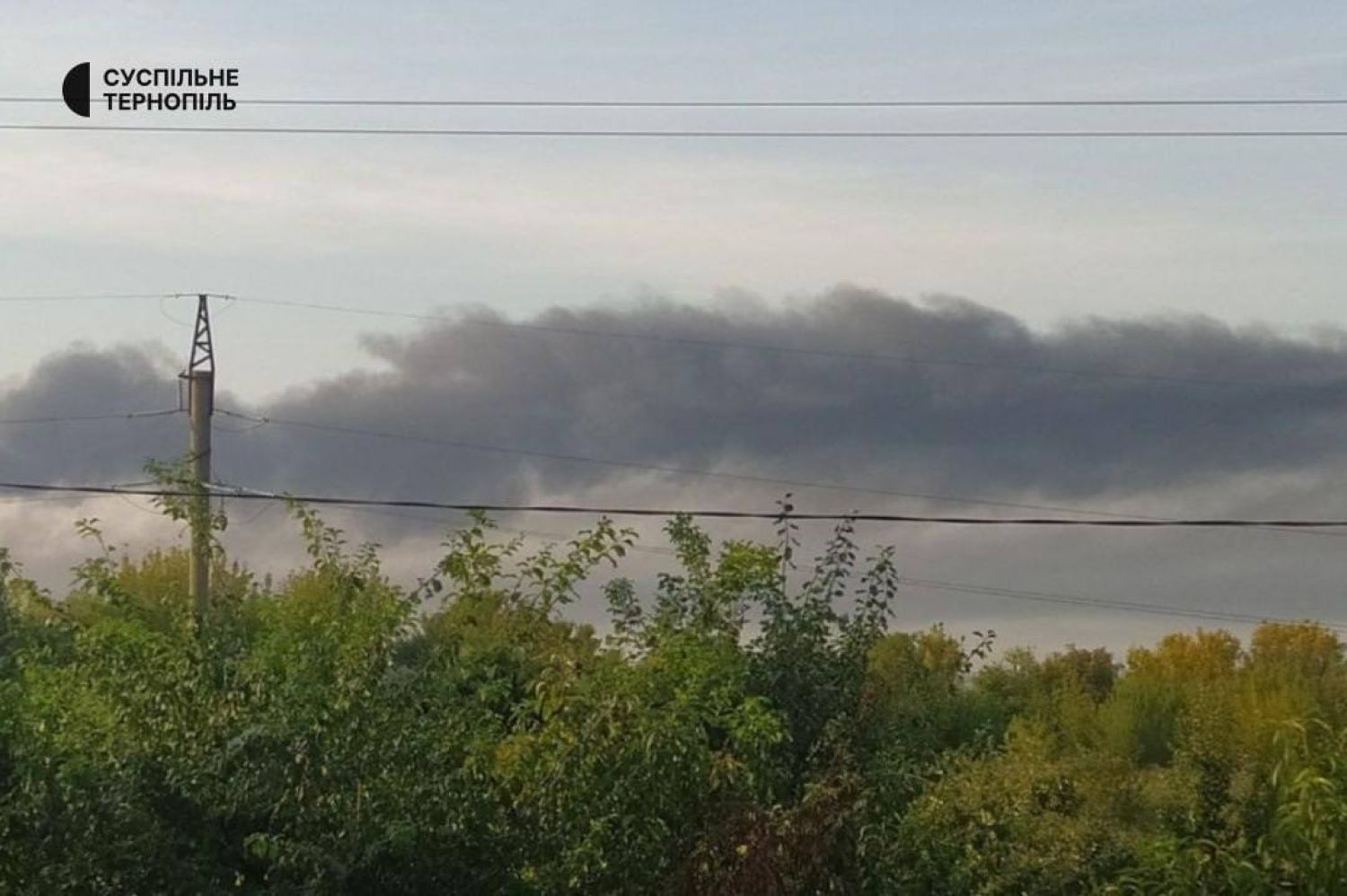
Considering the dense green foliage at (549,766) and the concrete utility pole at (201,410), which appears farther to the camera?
the concrete utility pole at (201,410)

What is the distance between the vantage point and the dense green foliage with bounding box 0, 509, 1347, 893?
13.9 meters

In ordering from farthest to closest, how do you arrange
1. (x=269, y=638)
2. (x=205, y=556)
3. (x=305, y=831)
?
(x=205, y=556) < (x=269, y=638) < (x=305, y=831)

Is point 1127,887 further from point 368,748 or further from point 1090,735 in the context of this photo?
point 1090,735

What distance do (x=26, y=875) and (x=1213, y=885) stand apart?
7782 mm

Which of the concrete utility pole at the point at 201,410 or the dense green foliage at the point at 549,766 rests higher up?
the concrete utility pole at the point at 201,410

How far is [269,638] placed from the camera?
1647 centimetres

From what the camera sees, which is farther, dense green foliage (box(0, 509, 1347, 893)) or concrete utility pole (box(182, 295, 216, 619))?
concrete utility pole (box(182, 295, 216, 619))

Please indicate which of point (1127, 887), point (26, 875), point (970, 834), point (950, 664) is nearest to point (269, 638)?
point (26, 875)

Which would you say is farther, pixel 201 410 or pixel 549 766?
pixel 201 410

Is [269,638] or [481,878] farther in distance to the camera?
[269,638]

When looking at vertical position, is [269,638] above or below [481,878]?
above

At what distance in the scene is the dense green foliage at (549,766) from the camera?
546 inches

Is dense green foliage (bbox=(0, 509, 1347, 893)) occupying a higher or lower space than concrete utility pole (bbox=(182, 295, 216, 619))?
lower

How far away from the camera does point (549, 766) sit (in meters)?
14.6
